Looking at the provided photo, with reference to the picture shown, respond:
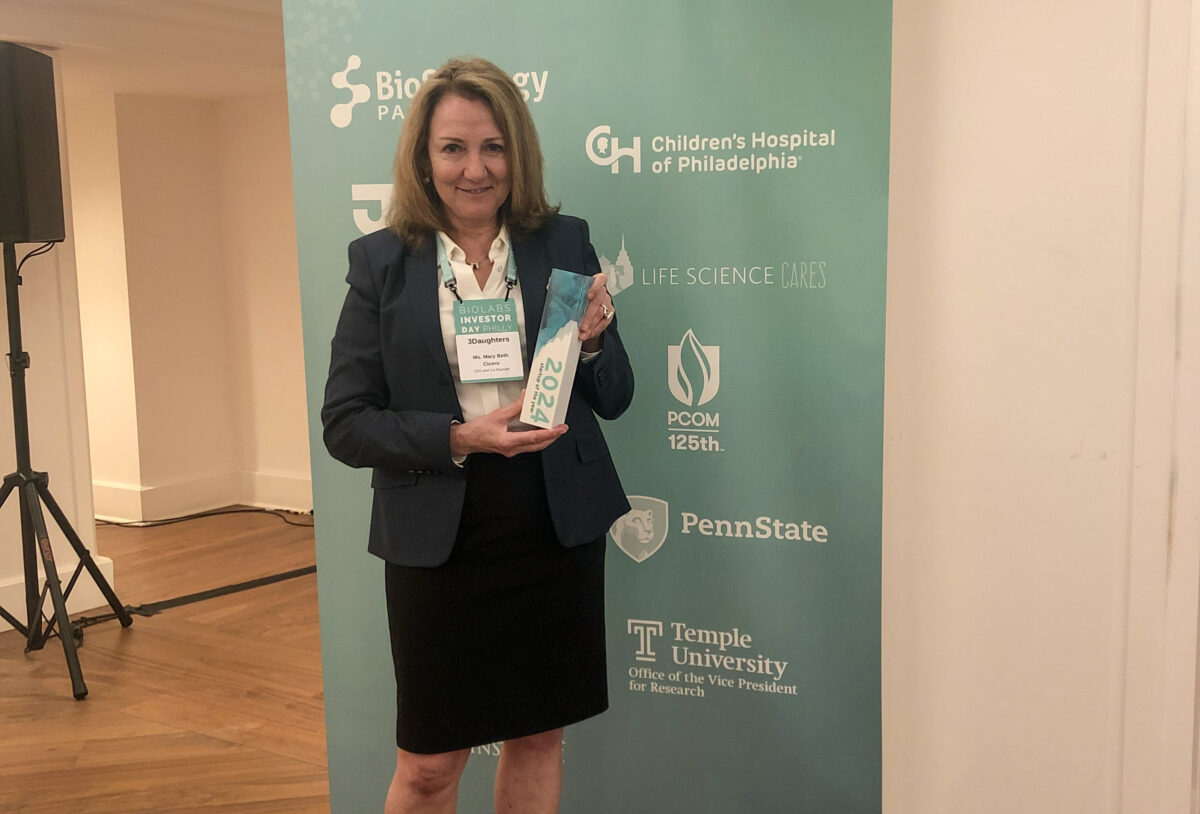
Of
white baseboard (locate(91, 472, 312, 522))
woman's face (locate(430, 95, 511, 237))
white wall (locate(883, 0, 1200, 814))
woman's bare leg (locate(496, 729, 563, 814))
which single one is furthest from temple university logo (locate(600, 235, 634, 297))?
white baseboard (locate(91, 472, 312, 522))

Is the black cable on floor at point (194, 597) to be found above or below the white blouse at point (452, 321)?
below

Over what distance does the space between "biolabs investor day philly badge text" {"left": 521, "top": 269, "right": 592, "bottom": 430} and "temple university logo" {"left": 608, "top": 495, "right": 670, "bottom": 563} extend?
1.75 ft

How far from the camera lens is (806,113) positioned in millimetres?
2002

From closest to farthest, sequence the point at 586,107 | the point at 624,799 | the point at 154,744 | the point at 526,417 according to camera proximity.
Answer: the point at 526,417 → the point at 586,107 → the point at 624,799 → the point at 154,744

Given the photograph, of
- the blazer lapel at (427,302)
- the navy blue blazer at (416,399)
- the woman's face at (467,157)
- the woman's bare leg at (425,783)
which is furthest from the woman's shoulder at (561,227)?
the woman's bare leg at (425,783)

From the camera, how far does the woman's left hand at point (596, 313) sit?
71.0 inches

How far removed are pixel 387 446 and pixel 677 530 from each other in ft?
2.36

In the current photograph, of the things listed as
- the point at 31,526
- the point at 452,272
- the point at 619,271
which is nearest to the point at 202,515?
the point at 31,526

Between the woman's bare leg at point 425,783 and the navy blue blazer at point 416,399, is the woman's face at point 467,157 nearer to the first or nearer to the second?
the navy blue blazer at point 416,399

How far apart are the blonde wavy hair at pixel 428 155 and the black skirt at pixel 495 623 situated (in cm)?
44

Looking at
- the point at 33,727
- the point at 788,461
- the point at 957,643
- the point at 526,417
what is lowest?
the point at 33,727

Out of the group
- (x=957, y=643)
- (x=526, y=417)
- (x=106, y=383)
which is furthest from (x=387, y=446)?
(x=106, y=383)

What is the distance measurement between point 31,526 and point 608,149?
3172mm

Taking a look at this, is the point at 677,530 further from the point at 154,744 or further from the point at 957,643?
the point at 154,744
